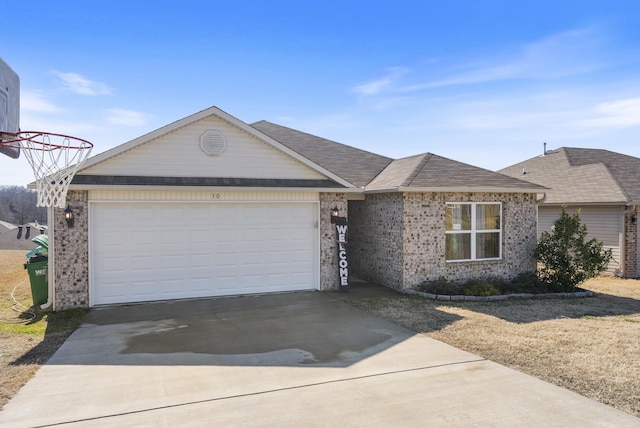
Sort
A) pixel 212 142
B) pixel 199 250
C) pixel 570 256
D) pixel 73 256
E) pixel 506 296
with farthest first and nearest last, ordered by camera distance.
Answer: pixel 570 256
pixel 506 296
pixel 212 142
pixel 199 250
pixel 73 256

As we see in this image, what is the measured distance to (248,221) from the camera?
1132 cm

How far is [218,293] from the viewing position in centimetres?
1107

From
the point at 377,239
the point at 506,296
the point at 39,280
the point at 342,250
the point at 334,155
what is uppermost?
the point at 334,155

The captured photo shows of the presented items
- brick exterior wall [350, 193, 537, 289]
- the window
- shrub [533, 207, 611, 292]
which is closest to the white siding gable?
brick exterior wall [350, 193, 537, 289]

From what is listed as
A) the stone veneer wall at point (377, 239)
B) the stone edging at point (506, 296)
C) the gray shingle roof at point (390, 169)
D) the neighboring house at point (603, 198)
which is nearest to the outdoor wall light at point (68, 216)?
the gray shingle roof at point (390, 169)

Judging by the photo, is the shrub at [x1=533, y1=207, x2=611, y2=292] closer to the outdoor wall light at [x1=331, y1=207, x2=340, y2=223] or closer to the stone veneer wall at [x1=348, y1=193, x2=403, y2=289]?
the stone veneer wall at [x1=348, y1=193, x2=403, y2=289]

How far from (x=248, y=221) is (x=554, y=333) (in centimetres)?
726

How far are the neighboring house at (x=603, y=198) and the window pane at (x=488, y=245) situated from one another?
2.08 m

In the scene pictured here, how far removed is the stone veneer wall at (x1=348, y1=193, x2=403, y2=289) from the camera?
12.1 m

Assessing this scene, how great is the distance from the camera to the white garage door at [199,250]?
33.4 ft

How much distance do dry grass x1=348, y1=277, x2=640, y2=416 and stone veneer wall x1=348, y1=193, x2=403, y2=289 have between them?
1.40 metres

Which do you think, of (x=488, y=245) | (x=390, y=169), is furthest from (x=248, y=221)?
(x=488, y=245)

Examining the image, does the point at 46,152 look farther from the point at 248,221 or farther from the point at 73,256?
the point at 248,221

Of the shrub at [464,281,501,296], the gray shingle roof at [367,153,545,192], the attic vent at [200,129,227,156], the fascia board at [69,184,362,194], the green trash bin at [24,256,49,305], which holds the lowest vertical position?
the shrub at [464,281,501,296]
